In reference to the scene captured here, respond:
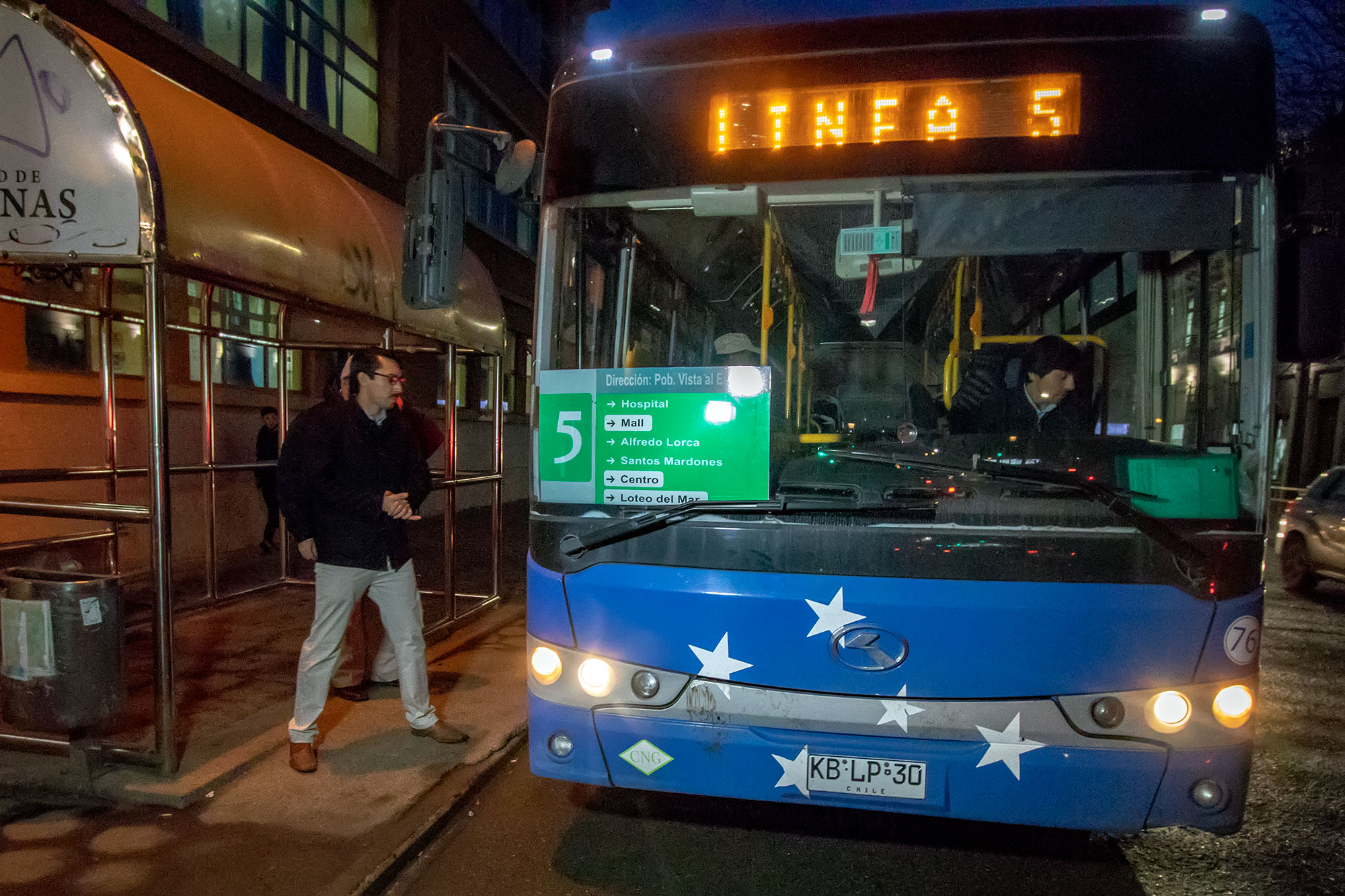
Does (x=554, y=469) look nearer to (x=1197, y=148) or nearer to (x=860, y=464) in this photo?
(x=860, y=464)

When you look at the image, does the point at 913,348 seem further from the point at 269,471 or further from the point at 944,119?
the point at 269,471

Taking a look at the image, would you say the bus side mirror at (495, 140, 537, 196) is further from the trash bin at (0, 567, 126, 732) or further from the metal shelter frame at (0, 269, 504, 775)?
the trash bin at (0, 567, 126, 732)

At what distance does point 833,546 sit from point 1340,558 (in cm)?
850

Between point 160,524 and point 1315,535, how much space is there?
10.5 meters

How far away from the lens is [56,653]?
12.1ft

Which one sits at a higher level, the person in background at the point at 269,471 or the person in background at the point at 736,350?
the person in background at the point at 736,350

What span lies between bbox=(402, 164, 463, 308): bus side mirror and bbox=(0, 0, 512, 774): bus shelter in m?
1.07

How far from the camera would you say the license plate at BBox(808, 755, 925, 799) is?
108 inches

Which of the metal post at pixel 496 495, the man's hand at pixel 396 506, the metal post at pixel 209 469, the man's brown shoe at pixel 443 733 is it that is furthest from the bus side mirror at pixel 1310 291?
the metal post at pixel 209 469

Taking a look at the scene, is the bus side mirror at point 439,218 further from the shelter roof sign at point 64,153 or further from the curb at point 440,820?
the curb at point 440,820

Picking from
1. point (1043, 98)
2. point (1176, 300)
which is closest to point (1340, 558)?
point (1176, 300)

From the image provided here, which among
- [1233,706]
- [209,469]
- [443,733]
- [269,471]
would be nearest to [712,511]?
[1233,706]

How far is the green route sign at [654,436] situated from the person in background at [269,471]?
251 inches

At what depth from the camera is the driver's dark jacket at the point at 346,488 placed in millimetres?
3994
